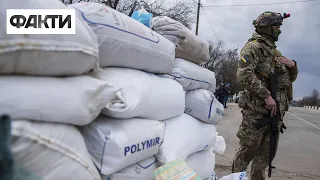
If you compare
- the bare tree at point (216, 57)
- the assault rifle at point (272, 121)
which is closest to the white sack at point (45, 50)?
the assault rifle at point (272, 121)

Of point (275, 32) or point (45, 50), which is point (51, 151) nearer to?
point (45, 50)

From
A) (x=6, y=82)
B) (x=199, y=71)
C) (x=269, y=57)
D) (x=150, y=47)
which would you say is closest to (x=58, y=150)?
(x=6, y=82)

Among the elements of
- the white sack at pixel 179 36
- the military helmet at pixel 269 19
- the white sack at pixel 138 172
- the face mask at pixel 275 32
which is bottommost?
the white sack at pixel 138 172

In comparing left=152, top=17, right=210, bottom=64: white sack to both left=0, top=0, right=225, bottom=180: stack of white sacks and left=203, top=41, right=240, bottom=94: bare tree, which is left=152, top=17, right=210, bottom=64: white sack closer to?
left=0, top=0, right=225, bottom=180: stack of white sacks

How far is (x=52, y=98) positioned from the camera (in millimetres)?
980

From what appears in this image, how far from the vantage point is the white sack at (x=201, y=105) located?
2.12 metres

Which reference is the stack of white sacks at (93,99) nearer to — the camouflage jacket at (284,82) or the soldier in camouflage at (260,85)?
the soldier in camouflage at (260,85)

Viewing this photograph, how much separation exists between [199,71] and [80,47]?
48.2 inches

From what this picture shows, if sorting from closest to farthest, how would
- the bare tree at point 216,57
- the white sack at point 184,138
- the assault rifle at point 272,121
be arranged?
the white sack at point 184,138
the assault rifle at point 272,121
the bare tree at point 216,57

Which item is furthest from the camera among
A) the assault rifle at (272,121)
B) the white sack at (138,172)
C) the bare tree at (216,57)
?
the bare tree at (216,57)

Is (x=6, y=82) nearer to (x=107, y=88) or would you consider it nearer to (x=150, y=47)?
(x=107, y=88)

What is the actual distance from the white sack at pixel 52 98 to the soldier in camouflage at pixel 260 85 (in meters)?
1.74

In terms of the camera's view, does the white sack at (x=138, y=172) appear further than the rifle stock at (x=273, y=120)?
No

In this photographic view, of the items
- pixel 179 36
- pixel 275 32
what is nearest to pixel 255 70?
pixel 275 32
